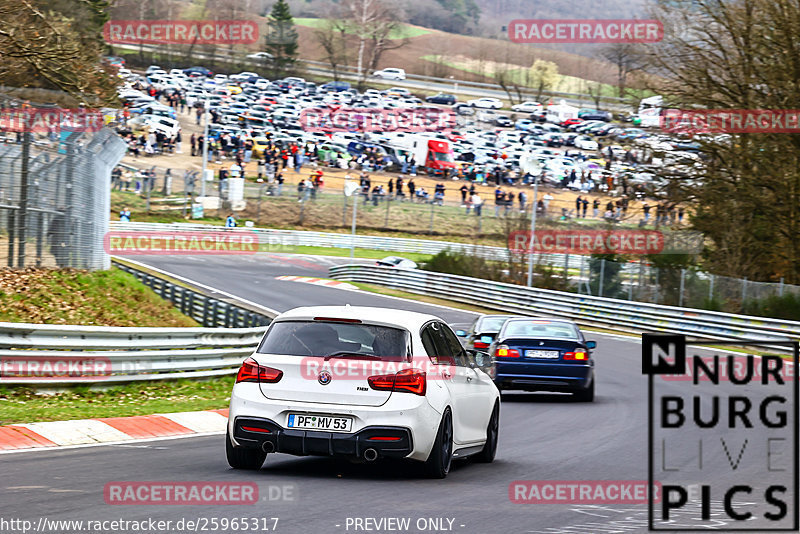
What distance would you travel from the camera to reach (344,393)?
8.95m

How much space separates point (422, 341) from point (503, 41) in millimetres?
182985

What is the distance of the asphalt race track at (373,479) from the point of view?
23.7ft

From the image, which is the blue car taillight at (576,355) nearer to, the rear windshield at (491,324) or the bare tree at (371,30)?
the rear windshield at (491,324)

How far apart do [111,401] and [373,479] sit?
664 cm

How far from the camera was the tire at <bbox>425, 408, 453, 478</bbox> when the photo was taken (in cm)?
923

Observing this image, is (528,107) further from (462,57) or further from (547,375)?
(547,375)

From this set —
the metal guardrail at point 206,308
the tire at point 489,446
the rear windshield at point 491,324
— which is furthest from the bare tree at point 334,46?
the tire at point 489,446

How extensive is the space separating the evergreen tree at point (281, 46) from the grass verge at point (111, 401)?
102m

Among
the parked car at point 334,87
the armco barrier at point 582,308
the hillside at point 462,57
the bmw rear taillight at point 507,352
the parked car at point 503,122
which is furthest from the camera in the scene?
the hillside at point 462,57

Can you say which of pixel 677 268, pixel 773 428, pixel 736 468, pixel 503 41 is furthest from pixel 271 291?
pixel 503 41

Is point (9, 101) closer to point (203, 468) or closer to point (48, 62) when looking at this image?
point (48, 62)

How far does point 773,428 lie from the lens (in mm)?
15406

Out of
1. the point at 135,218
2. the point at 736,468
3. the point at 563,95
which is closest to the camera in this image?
the point at 736,468

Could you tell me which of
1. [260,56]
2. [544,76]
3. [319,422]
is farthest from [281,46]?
[319,422]
